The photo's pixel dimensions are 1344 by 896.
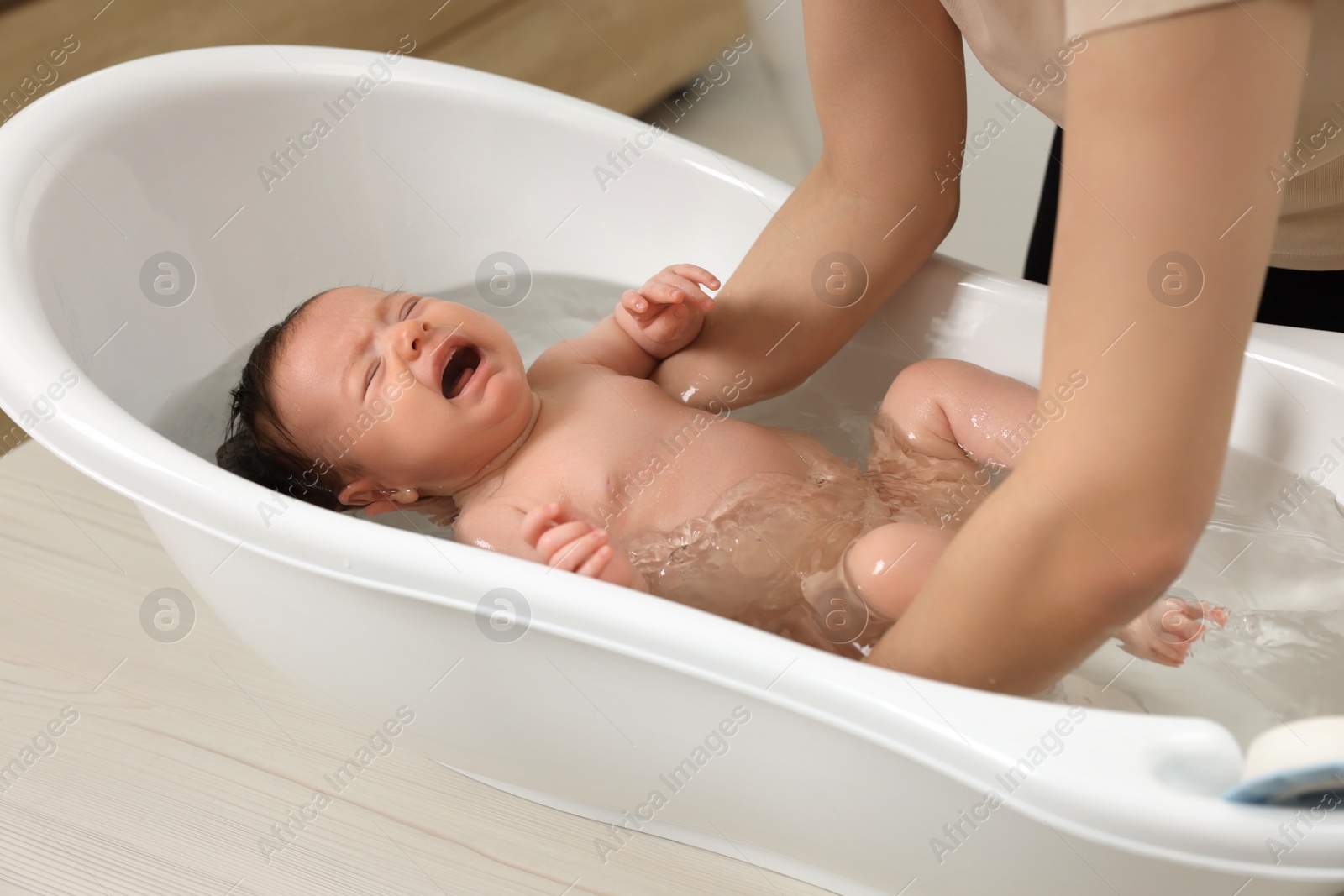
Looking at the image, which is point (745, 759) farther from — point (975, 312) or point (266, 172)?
point (266, 172)

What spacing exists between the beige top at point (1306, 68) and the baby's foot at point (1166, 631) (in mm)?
315

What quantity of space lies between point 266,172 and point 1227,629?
1.04m

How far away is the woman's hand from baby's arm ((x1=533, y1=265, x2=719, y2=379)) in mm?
274

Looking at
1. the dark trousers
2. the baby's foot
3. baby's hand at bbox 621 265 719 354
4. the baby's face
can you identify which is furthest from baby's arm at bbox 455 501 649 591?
the dark trousers

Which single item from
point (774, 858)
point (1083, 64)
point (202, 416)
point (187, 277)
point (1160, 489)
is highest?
point (1083, 64)

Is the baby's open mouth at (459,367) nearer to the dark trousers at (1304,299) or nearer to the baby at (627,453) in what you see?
the baby at (627,453)

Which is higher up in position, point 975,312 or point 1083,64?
point 1083,64

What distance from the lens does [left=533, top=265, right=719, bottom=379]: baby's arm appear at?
1.04 m

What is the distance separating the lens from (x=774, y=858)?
3.01 ft

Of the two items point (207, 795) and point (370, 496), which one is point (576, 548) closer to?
point (370, 496)

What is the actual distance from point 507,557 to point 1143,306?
1.32 feet

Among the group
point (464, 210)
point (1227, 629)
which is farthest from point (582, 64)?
point (1227, 629)

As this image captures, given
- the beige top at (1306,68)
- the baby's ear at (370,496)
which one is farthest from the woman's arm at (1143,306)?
the baby's ear at (370,496)

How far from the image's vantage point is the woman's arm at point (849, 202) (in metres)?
0.89
